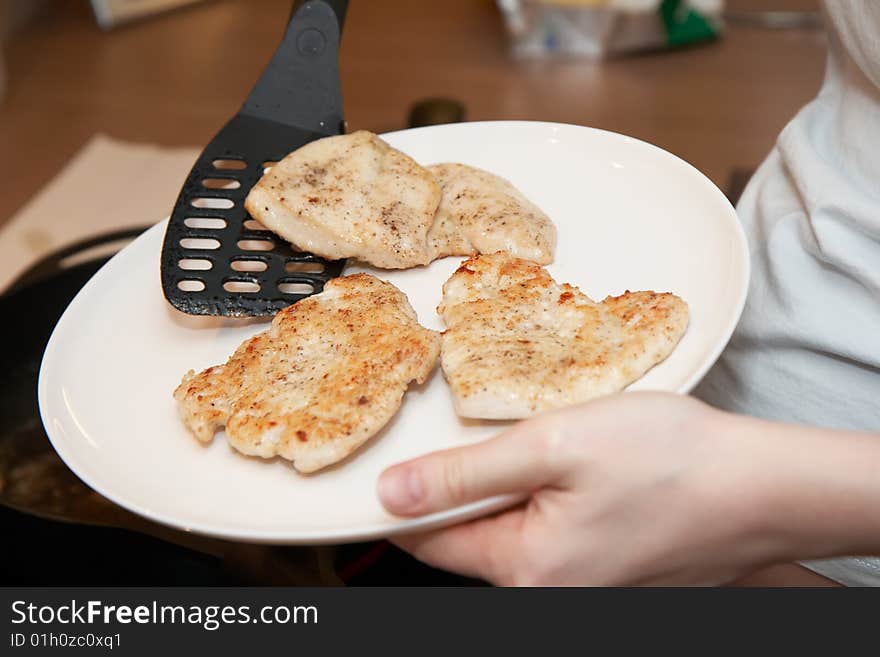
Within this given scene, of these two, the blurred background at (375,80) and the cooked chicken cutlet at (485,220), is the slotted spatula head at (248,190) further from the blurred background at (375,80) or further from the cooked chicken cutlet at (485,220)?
the blurred background at (375,80)

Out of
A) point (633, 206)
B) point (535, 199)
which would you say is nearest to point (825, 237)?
point (633, 206)

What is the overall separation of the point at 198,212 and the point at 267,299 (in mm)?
157

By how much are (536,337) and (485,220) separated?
0.21 metres

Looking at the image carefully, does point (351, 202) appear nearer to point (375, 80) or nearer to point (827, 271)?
point (827, 271)

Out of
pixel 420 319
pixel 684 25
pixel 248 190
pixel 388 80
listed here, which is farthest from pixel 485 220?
pixel 684 25

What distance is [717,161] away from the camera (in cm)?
268

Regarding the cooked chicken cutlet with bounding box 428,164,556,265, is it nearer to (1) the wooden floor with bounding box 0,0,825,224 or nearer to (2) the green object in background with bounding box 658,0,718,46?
(1) the wooden floor with bounding box 0,0,825,224

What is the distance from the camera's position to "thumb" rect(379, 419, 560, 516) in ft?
2.56

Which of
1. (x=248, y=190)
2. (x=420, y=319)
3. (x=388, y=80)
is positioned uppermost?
(x=248, y=190)

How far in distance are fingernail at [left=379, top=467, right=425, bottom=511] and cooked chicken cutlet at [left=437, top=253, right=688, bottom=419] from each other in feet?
0.40

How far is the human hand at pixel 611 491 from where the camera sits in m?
0.79

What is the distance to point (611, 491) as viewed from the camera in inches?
31.7

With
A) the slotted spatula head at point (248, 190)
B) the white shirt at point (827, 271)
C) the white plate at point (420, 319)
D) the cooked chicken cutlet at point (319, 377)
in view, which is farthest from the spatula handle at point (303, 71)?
the white shirt at point (827, 271)

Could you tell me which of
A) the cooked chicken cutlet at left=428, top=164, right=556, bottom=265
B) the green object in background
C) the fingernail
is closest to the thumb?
the fingernail
